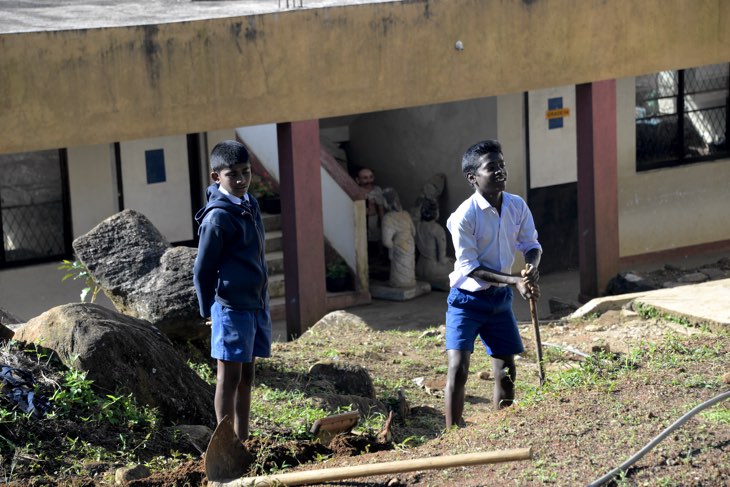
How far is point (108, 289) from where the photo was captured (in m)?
8.75

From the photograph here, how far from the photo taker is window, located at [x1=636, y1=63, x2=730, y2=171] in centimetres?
1598

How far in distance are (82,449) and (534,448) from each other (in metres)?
2.36

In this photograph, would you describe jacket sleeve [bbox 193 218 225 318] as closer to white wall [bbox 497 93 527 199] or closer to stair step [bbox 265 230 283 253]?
stair step [bbox 265 230 283 253]

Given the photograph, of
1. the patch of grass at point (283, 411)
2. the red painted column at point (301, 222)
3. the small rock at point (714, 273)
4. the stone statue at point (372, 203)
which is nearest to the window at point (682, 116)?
the small rock at point (714, 273)

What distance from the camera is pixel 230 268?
243 inches

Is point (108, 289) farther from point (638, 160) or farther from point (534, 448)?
point (638, 160)

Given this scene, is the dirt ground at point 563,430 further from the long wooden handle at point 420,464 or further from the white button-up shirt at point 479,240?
the white button-up shirt at point 479,240

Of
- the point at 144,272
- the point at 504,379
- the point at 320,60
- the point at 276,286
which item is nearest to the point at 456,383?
the point at 504,379

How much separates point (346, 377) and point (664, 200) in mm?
8745

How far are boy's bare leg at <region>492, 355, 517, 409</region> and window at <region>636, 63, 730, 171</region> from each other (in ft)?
31.9

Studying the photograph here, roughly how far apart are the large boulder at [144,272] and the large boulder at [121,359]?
0.92m

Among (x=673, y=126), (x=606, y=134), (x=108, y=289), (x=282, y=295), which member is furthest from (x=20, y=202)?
(x=673, y=126)

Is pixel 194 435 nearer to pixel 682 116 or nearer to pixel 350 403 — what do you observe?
pixel 350 403

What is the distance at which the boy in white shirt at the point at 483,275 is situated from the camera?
664cm
